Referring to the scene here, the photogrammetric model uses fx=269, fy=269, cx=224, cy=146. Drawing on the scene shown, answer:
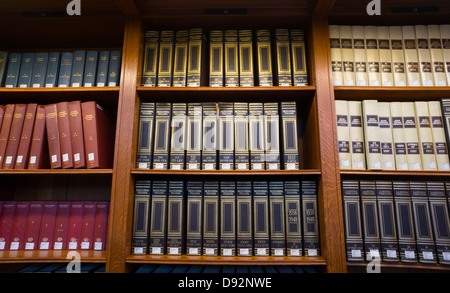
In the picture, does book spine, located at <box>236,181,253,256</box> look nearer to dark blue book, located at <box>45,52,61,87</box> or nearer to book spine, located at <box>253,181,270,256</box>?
book spine, located at <box>253,181,270,256</box>

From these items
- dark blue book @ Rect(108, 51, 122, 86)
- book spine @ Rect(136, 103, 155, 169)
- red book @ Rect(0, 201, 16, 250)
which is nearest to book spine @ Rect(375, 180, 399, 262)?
book spine @ Rect(136, 103, 155, 169)

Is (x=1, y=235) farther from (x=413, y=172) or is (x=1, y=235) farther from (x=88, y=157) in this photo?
(x=413, y=172)

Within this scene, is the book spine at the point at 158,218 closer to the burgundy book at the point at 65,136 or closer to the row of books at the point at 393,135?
the burgundy book at the point at 65,136

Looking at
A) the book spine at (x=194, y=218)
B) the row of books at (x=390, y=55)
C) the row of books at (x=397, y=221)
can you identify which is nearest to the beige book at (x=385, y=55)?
the row of books at (x=390, y=55)

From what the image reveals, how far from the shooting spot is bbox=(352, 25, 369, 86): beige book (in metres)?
1.34

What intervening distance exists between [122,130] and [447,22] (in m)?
1.77

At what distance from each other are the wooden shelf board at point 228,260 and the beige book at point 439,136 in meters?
0.71

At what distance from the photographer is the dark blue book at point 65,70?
1.43 meters

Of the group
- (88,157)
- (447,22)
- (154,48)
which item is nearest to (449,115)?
(447,22)

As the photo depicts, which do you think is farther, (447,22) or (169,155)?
(447,22)
